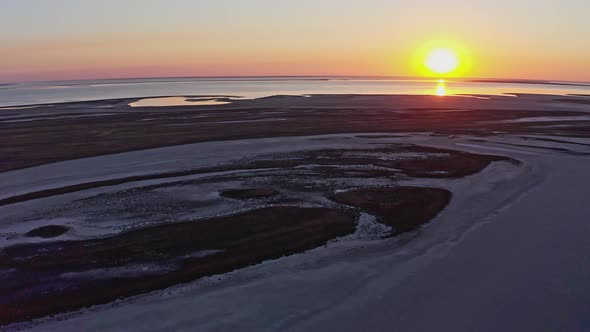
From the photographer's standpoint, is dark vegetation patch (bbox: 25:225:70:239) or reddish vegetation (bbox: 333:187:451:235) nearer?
dark vegetation patch (bbox: 25:225:70:239)

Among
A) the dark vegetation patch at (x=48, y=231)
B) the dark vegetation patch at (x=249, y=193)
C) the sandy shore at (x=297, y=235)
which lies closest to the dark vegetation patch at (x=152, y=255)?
the sandy shore at (x=297, y=235)

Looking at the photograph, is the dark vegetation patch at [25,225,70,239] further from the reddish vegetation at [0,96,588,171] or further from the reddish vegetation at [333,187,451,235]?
the reddish vegetation at [0,96,588,171]

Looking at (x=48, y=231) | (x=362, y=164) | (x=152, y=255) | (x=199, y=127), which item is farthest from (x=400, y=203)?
(x=199, y=127)

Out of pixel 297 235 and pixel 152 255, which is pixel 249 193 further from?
pixel 152 255

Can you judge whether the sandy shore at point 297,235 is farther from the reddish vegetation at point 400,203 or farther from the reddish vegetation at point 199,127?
the reddish vegetation at point 199,127

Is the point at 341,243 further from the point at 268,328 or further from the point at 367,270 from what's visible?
the point at 268,328

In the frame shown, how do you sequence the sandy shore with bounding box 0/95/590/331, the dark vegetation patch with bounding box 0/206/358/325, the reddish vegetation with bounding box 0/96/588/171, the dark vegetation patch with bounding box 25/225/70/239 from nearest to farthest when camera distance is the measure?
1. the sandy shore with bounding box 0/95/590/331
2. the dark vegetation patch with bounding box 0/206/358/325
3. the dark vegetation patch with bounding box 25/225/70/239
4. the reddish vegetation with bounding box 0/96/588/171

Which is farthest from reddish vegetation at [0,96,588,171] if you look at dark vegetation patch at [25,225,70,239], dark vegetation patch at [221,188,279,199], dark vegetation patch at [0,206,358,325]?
dark vegetation patch at [0,206,358,325]
